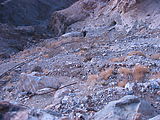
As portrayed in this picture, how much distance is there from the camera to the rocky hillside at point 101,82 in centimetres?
623

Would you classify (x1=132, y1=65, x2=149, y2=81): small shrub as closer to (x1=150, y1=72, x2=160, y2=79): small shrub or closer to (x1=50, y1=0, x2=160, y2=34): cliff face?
(x1=150, y1=72, x2=160, y2=79): small shrub

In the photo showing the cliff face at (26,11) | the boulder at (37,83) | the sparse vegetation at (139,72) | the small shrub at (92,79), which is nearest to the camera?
the sparse vegetation at (139,72)

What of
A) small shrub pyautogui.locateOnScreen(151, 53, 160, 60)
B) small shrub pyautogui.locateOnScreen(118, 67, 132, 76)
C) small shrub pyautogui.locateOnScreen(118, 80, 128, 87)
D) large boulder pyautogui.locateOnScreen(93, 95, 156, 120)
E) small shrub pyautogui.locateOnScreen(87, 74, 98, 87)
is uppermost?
large boulder pyautogui.locateOnScreen(93, 95, 156, 120)

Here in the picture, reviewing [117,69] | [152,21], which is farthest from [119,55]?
[152,21]

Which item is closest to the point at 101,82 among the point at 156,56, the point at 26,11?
the point at 156,56

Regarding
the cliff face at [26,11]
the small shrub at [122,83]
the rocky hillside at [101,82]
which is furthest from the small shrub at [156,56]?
the cliff face at [26,11]

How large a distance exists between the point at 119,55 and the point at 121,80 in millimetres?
4283

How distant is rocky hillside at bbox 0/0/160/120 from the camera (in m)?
6.23

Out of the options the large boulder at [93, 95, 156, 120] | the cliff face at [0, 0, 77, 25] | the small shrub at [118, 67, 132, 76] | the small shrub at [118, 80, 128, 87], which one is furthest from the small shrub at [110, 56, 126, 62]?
the cliff face at [0, 0, 77, 25]

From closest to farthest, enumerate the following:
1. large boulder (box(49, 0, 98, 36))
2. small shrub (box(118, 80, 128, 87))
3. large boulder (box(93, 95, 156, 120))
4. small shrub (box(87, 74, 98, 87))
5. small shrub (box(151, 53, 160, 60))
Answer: large boulder (box(93, 95, 156, 120)) → small shrub (box(118, 80, 128, 87)) → small shrub (box(87, 74, 98, 87)) → small shrub (box(151, 53, 160, 60)) → large boulder (box(49, 0, 98, 36))

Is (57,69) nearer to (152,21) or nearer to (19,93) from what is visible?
(19,93)

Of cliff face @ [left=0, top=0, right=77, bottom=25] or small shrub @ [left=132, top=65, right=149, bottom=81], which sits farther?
cliff face @ [left=0, top=0, right=77, bottom=25]

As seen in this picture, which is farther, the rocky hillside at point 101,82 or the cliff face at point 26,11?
the cliff face at point 26,11

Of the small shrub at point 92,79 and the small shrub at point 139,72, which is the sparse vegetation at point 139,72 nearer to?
the small shrub at point 139,72
